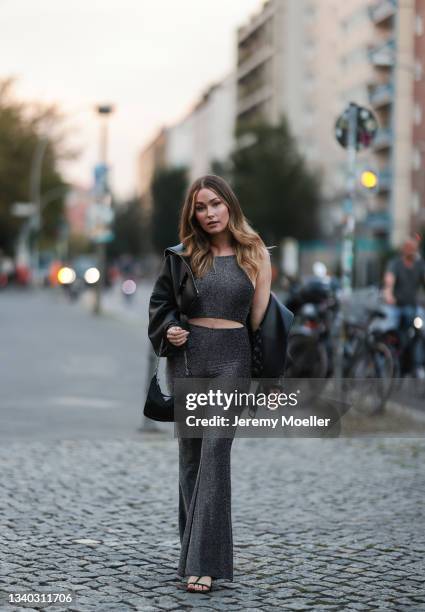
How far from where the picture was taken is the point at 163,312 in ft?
16.2

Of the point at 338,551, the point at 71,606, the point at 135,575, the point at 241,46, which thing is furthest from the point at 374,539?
the point at 241,46

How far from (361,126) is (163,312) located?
23.7ft

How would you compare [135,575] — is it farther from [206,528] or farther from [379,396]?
[379,396]

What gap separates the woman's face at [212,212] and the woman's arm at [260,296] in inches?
9.2

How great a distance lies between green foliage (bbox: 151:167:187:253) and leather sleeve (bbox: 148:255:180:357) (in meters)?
119

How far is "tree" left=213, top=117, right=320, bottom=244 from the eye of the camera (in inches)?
2955

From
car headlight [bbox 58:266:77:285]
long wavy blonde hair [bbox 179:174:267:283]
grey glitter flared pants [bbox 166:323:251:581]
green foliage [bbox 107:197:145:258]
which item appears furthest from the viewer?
green foliage [bbox 107:197:145:258]

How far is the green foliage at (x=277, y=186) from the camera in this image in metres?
75.1

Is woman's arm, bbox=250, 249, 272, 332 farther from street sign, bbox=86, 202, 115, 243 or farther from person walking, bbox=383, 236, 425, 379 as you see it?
street sign, bbox=86, 202, 115, 243

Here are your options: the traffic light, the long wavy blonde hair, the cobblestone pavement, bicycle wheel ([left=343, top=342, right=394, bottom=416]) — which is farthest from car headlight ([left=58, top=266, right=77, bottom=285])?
the long wavy blonde hair

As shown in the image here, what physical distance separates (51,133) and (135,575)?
66.3 meters

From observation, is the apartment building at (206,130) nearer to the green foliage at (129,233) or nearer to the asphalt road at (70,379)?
the green foliage at (129,233)

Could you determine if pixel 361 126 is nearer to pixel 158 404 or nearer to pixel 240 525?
pixel 240 525

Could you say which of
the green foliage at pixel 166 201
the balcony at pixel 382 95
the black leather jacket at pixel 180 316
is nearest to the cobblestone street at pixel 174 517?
the black leather jacket at pixel 180 316
